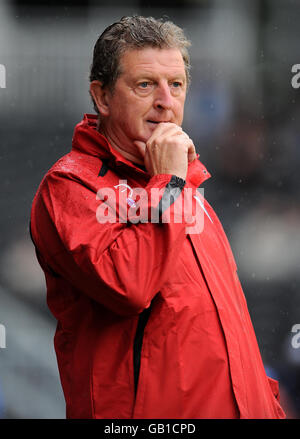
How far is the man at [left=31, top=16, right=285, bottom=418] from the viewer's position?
5.04 ft

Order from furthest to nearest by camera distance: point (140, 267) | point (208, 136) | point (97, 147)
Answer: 1. point (208, 136)
2. point (97, 147)
3. point (140, 267)

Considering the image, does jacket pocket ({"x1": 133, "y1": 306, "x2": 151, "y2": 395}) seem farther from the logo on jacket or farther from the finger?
the finger

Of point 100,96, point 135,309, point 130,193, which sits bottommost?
point 135,309

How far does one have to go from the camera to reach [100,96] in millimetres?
1870

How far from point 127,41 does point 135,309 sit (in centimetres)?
78

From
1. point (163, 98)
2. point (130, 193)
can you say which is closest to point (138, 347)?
point (130, 193)

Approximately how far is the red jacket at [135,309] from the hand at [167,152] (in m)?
0.05

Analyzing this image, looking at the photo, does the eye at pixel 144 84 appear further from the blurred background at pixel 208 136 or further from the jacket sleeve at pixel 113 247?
the blurred background at pixel 208 136

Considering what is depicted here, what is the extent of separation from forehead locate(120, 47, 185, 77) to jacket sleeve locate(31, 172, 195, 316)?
1.10ft

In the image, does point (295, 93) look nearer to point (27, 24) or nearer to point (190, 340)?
point (27, 24)

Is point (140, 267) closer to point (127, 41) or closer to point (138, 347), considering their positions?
point (138, 347)

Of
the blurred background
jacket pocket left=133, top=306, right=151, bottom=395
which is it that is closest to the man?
jacket pocket left=133, top=306, right=151, bottom=395

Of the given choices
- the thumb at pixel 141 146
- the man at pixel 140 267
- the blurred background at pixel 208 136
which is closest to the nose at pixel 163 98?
the man at pixel 140 267

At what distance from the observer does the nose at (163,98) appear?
1.76m
